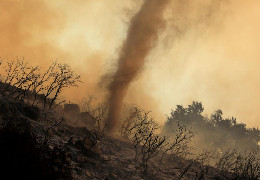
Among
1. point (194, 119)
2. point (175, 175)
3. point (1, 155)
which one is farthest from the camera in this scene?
point (194, 119)

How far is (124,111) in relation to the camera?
2451 inches

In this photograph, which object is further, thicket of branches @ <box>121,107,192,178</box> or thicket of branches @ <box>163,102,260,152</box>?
thicket of branches @ <box>163,102,260,152</box>

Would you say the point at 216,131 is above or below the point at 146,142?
above

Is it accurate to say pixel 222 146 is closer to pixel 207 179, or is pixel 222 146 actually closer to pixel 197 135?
pixel 197 135

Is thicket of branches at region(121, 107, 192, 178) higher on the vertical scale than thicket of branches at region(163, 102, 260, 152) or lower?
lower

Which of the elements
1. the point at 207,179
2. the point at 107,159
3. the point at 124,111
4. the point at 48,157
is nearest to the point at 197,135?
the point at 124,111

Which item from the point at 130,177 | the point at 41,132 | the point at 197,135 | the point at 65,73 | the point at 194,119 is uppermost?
the point at 194,119

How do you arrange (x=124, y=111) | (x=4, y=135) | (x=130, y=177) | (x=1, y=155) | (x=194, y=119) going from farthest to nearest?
1. (x=194, y=119)
2. (x=124, y=111)
3. (x=130, y=177)
4. (x=4, y=135)
5. (x=1, y=155)

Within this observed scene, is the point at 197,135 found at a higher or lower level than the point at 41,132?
higher

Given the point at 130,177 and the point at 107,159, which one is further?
the point at 107,159

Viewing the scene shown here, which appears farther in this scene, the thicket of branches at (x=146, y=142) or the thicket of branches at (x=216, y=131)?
the thicket of branches at (x=216, y=131)

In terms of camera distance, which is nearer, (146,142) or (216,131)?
(146,142)

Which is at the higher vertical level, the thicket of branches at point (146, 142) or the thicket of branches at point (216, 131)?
the thicket of branches at point (216, 131)

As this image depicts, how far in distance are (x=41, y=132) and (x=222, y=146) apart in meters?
68.3
